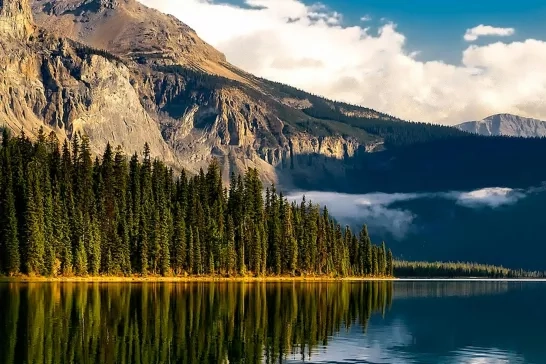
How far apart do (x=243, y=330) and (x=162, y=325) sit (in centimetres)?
828

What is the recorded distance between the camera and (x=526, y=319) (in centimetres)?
12531

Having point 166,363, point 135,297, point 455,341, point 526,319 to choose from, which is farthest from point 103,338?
point 526,319

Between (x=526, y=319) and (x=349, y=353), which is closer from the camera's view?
(x=349, y=353)

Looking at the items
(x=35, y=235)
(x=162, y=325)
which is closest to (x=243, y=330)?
(x=162, y=325)

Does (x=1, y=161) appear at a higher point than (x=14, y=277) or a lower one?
higher

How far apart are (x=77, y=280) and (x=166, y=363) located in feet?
375

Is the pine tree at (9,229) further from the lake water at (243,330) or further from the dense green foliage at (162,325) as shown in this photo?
the lake water at (243,330)

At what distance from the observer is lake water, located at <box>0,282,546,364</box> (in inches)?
2881

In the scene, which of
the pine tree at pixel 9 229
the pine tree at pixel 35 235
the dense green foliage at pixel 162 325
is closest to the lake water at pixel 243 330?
the dense green foliage at pixel 162 325

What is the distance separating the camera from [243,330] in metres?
90.8

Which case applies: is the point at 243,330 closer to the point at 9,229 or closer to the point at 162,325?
the point at 162,325

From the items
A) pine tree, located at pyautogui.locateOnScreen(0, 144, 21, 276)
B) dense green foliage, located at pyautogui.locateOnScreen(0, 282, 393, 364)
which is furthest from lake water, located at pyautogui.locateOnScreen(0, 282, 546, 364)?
pine tree, located at pyautogui.locateOnScreen(0, 144, 21, 276)

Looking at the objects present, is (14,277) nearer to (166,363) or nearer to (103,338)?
(103,338)

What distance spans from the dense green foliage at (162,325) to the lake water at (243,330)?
4.0 inches
